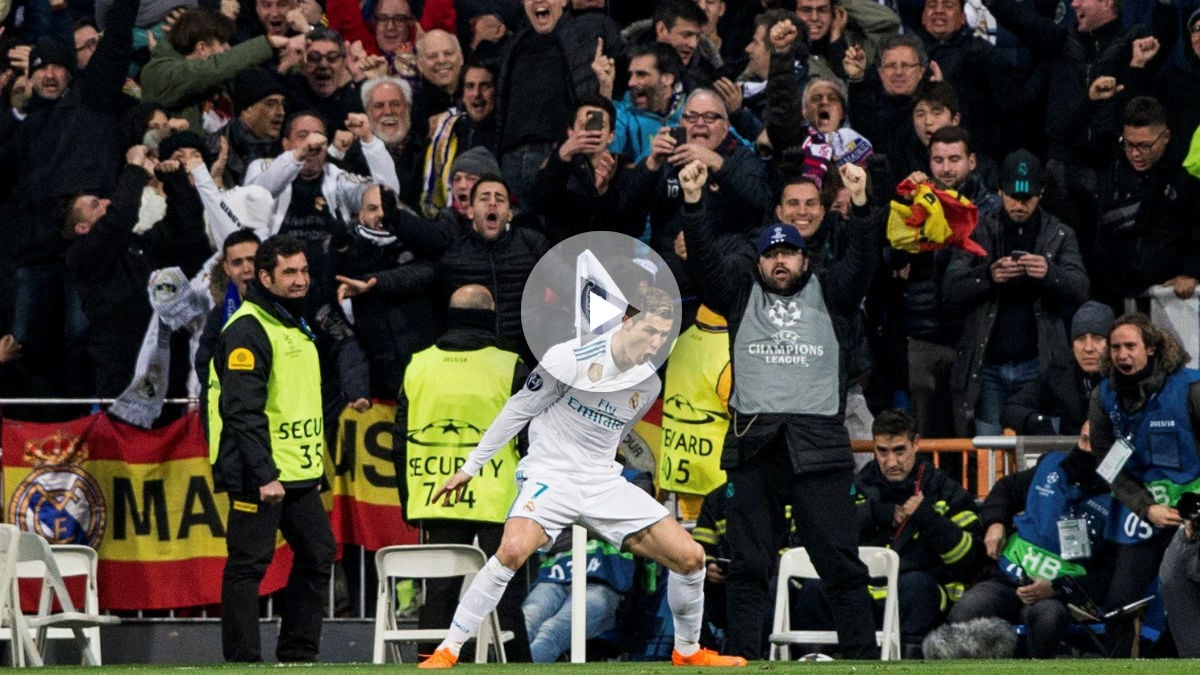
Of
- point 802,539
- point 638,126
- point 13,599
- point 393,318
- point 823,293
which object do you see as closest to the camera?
point 13,599

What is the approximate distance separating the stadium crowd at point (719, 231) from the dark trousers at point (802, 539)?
20 mm

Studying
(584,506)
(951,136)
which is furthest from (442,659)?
(951,136)

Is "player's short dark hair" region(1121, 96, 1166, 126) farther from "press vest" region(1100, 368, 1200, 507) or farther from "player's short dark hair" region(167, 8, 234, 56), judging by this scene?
"player's short dark hair" region(167, 8, 234, 56)

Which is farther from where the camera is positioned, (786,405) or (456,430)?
(456,430)

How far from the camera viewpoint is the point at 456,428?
1222cm

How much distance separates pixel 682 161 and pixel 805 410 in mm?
2266

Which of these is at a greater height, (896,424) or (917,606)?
(896,424)

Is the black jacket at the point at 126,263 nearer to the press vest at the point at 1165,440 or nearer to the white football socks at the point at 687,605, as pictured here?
the white football socks at the point at 687,605

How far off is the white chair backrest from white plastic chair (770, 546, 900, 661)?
1756mm

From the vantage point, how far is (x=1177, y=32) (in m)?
14.8

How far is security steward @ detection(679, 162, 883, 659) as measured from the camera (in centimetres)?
1109

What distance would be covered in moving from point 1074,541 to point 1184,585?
0.91 meters

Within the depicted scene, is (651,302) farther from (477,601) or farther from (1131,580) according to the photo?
(1131,580)

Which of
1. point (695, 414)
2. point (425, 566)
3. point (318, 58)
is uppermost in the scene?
point (318, 58)
